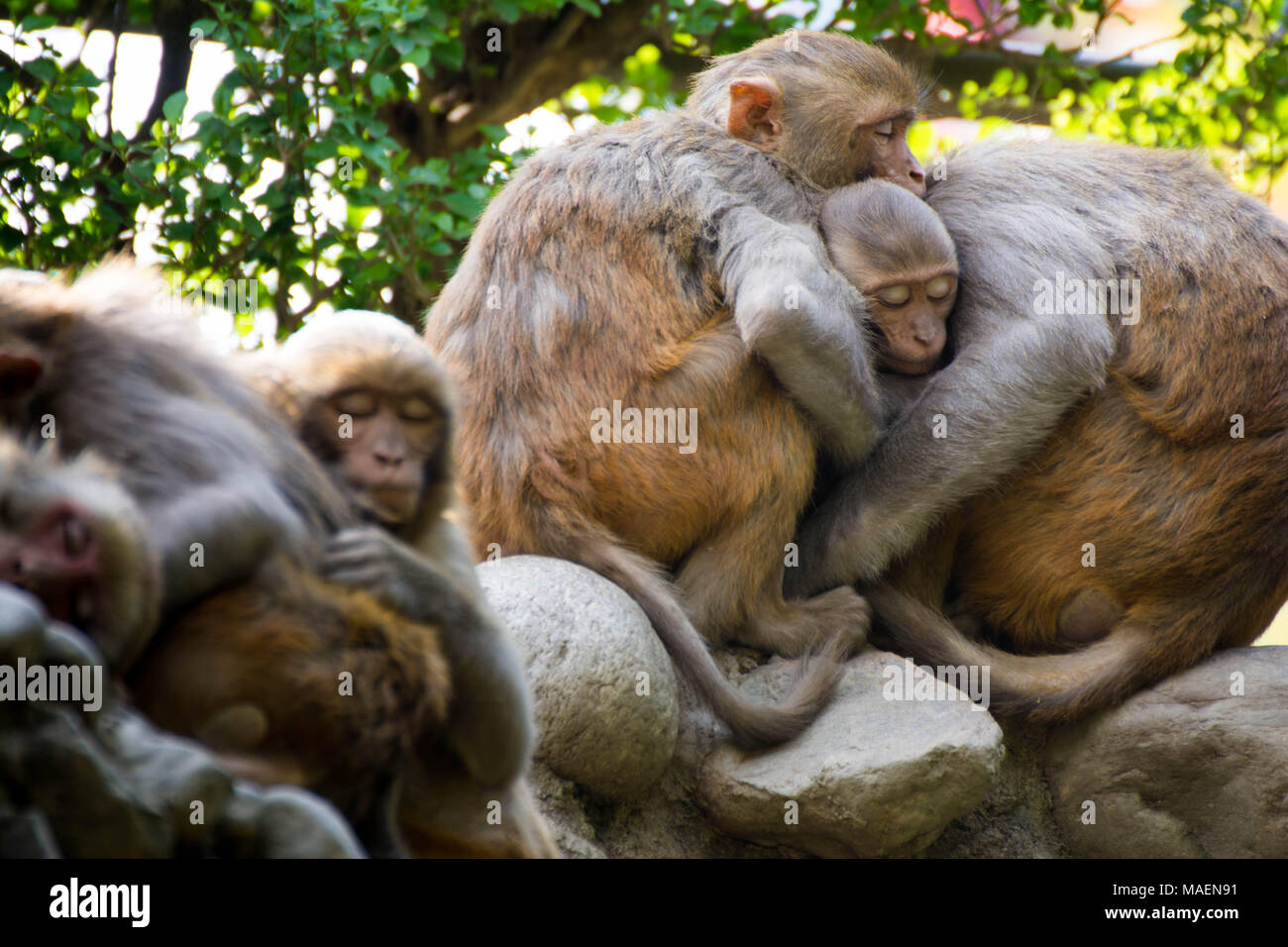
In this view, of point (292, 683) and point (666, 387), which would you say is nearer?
point (292, 683)

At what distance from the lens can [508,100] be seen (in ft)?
24.8

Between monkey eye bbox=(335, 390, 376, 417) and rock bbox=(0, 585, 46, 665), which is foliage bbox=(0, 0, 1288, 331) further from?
rock bbox=(0, 585, 46, 665)

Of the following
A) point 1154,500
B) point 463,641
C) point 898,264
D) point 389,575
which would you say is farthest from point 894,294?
point 389,575

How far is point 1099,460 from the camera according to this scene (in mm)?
5125

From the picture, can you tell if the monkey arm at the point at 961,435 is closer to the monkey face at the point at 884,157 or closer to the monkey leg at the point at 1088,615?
the monkey leg at the point at 1088,615

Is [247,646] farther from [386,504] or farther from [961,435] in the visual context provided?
[961,435]

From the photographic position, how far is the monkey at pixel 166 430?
2.60 m

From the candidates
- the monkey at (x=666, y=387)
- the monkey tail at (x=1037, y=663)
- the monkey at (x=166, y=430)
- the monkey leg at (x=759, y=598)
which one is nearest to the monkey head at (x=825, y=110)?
the monkey at (x=666, y=387)

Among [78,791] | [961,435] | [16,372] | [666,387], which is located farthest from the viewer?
[961,435]

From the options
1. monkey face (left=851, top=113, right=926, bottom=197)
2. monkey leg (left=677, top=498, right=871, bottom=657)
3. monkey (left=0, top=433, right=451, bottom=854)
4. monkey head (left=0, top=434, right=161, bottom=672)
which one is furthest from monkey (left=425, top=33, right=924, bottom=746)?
monkey head (left=0, top=434, right=161, bottom=672)

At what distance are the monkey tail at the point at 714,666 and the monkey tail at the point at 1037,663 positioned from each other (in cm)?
34

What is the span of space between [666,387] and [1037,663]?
1.67m
